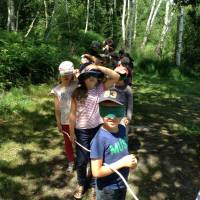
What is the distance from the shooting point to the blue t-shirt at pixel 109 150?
3506 millimetres

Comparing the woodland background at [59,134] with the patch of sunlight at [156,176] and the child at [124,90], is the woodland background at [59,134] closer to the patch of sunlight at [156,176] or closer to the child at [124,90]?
the patch of sunlight at [156,176]

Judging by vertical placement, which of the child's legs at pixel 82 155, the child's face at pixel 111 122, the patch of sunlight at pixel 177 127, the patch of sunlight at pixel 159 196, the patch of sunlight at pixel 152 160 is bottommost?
the patch of sunlight at pixel 177 127

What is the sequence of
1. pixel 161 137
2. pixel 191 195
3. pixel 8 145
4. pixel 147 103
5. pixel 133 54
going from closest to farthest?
pixel 191 195 → pixel 8 145 → pixel 161 137 → pixel 147 103 → pixel 133 54

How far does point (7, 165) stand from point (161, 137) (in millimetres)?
3042

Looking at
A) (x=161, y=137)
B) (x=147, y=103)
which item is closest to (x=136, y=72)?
(x=147, y=103)

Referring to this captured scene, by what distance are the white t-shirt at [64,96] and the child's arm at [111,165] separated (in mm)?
2317

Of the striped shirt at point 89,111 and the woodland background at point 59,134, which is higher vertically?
the striped shirt at point 89,111

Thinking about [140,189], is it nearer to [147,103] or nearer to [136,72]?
[147,103]

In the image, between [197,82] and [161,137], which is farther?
[197,82]

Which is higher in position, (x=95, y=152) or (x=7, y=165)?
(x=95, y=152)

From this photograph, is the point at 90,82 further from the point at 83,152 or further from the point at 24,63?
the point at 24,63

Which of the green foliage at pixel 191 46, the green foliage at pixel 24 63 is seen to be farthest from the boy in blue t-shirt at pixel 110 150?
the green foliage at pixel 191 46

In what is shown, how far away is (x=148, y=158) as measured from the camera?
6.79 meters

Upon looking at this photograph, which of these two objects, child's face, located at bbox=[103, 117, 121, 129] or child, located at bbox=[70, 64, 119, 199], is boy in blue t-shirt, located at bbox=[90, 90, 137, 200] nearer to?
child's face, located at bbox=[103, 117, 121, 129]
